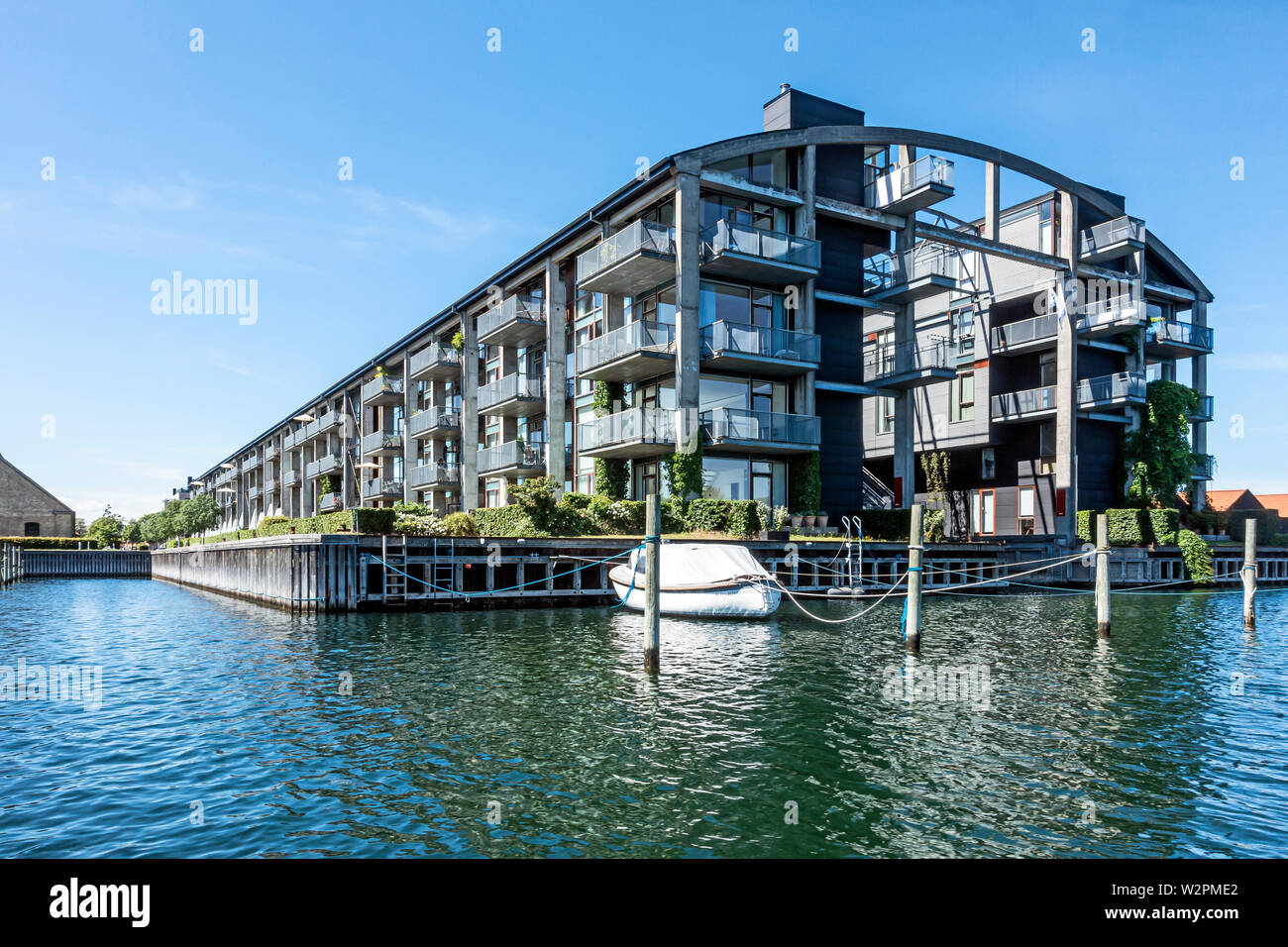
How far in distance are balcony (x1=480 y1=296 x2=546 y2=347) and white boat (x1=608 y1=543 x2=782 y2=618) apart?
2041 cm

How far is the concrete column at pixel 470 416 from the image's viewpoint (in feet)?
162

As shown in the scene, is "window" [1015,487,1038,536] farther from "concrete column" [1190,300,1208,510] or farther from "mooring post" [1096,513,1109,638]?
"mooring post" [1096,513,1109,638]

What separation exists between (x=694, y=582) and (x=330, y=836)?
17.4 metres

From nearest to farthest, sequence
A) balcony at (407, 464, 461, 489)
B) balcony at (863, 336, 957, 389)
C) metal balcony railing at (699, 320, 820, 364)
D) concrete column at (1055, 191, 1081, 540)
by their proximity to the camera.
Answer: metal balcony railing at (699, 320, 820, 364)
balcony at (863, 336, 957, 389)
concrete column at (1055, 191, 1081, 540)
balcony at (407, 464, 461, 489)

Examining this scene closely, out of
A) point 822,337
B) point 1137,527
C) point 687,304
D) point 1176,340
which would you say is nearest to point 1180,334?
point 1176,340

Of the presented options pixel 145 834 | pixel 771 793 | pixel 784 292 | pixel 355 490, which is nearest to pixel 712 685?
pixel 771 793

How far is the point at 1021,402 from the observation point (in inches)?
1736

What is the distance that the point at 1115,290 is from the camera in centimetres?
4600

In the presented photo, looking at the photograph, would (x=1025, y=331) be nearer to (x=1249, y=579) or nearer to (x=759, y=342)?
(x=759, y=342)

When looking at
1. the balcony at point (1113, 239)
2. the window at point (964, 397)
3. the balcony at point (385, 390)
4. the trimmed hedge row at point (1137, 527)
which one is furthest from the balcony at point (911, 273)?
the balcony at point (385, 390)

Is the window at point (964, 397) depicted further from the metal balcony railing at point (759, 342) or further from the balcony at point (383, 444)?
the balcony at point (383, 444)

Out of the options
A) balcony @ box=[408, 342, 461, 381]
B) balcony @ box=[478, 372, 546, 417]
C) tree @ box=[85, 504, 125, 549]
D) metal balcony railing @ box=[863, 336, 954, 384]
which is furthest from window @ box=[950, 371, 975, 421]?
tree @ box=[85, 504, 125, 549]

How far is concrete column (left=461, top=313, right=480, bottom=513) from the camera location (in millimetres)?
49406

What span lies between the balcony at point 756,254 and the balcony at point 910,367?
597 cm
